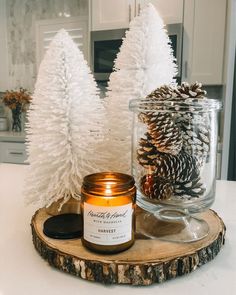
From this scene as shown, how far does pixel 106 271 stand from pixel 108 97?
0.36 m

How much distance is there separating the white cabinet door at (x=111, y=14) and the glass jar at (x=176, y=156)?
2.00 meters

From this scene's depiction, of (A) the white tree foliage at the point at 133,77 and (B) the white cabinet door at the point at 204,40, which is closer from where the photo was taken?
(A) the white tree foliage at the point at 133,77

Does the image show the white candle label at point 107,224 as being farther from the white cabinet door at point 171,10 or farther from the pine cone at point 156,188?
the white cabinet door at point 171,10

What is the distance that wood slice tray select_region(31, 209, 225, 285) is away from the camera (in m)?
0.39

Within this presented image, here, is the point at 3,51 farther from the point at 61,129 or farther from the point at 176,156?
the point at 176,156

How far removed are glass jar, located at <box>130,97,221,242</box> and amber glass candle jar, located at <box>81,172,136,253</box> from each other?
0.07m

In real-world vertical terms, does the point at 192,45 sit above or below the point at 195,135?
above

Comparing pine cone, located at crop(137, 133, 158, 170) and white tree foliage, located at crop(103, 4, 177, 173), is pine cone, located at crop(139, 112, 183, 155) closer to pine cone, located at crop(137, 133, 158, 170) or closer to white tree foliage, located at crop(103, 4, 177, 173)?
pine cone, located at crop(137, 133, 158, 170)

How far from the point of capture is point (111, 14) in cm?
231

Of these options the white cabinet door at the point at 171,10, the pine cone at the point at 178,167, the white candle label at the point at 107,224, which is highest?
the white cabinet door at the point at 171,10

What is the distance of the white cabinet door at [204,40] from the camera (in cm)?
213

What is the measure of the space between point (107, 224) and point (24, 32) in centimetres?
302

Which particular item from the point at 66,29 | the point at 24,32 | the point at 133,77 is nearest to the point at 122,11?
the point at 66,29

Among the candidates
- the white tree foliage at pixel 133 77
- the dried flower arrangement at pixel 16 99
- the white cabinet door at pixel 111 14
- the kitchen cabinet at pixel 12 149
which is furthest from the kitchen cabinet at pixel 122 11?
the white tree foliage at pixel 133 77
